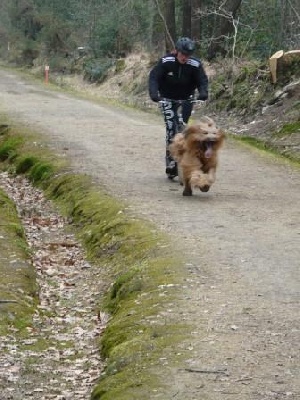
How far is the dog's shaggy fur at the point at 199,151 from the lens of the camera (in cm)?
1331

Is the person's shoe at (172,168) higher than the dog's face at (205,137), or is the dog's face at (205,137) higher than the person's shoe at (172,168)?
the dog's face at (205,137)

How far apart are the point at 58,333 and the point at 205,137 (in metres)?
4.71

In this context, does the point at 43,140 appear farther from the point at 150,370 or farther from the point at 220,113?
the point at 150,370

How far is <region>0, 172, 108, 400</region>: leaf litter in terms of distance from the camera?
796 cm

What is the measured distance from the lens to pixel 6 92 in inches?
1387

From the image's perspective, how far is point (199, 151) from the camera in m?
13.5

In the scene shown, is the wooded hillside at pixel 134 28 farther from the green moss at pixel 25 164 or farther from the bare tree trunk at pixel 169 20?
the green moss at pixel 25 164

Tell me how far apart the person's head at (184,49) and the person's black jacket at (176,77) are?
143 mm

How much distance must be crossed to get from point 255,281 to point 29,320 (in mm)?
2332

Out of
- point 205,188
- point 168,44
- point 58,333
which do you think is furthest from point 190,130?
point 168,44

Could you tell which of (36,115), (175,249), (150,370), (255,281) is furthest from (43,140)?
(150,370)

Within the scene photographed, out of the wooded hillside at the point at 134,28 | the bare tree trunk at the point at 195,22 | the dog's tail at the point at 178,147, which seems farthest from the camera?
the bare tree trunk at the point at 195,22

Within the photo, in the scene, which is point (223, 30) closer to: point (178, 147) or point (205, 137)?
point (178, 147)

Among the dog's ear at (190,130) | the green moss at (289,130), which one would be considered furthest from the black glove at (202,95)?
the green moss at (289,130)
